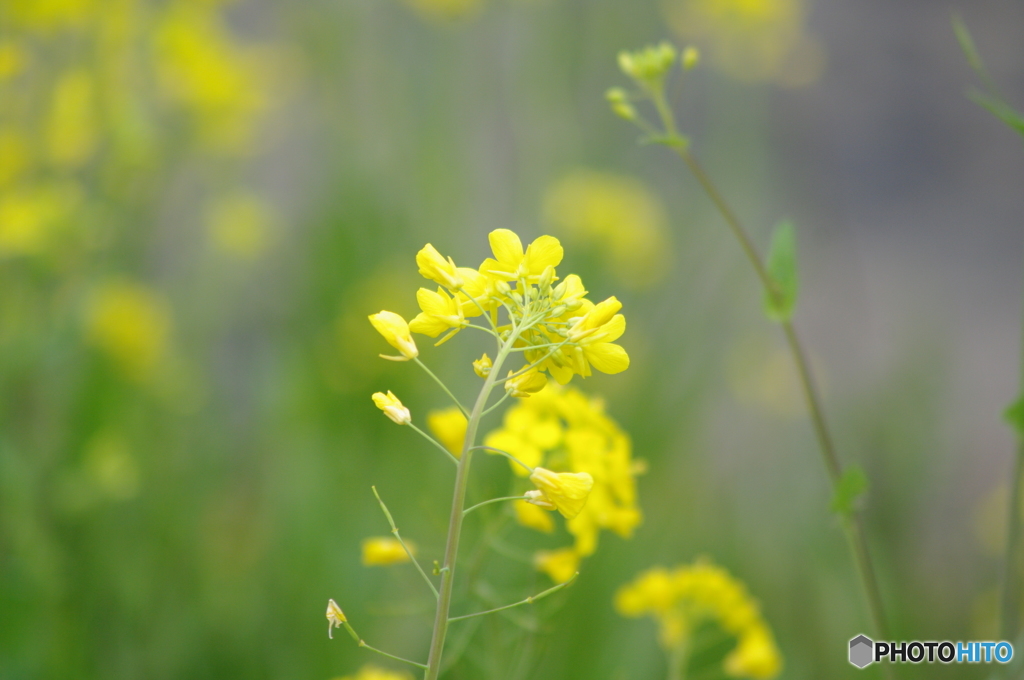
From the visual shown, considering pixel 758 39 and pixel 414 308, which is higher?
pixel 758 39

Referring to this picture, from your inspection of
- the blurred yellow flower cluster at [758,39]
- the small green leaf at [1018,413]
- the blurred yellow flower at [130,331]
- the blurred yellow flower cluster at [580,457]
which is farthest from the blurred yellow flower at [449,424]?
the blurred yellow flower cluster at [758,39]

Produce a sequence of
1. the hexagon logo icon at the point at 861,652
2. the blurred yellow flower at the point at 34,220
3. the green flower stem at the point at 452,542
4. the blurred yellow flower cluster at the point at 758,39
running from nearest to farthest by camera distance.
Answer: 1. the green flower stem at the point at 452,542
2. the hexagon logo icon at the point at 861,652
3. the blurred yellow flower at the point at 34,220
4. the blurred yellow flower cluster at the point at 758,39

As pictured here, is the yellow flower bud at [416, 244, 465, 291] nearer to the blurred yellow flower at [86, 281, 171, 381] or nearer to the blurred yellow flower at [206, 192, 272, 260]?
the blurred yellow flower at [86, 281, 171, 381]

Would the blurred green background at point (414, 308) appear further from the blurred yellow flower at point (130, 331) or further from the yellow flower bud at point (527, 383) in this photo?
the yellow flower bud at point (527, 383)

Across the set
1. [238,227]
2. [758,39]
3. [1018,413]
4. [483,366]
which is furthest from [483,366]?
[758,39]

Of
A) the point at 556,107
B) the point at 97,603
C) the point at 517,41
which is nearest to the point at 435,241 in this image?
the point at 556,107

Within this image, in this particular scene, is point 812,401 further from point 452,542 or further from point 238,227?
point 238,227
